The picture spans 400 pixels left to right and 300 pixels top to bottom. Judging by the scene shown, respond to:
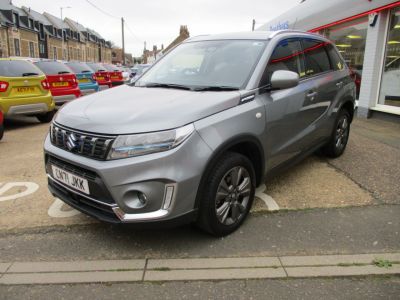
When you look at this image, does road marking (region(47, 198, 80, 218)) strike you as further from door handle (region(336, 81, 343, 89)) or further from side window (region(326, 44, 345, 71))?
side window (region(326, 44, 345, 71))

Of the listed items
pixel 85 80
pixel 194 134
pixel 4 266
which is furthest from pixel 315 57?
pixel 85 80

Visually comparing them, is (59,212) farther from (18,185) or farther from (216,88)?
(216,88)

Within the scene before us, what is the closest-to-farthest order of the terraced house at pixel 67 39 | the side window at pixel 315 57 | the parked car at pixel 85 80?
1. the side window at pixel 315 57
2. the parked car at pixel 85 80
3. the terraced house at pixel 67 39

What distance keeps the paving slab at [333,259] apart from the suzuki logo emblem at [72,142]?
187 centimetres

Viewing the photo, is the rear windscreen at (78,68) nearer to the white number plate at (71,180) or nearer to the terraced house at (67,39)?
the white number plate at (71,180)

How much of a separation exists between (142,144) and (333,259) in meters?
1.76

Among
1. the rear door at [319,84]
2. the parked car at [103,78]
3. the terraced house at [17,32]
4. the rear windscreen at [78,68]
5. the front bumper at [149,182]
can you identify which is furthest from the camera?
the terraced house at [17,32]

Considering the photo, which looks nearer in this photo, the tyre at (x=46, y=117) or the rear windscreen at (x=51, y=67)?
the tyre at (x=46, y=117)

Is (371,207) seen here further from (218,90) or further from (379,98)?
(379,98)

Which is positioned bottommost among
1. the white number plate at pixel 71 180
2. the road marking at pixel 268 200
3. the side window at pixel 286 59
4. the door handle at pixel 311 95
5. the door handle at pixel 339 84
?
the road marking at pixel 268 200

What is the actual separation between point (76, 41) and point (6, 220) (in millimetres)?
67702

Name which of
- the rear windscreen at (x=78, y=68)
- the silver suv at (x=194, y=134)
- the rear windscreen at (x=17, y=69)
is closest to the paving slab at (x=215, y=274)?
the silver suv at (x=194, y=134)

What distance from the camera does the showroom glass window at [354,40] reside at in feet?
33.2

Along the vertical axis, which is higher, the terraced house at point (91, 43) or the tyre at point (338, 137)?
the terraced house at point (91, 43)
